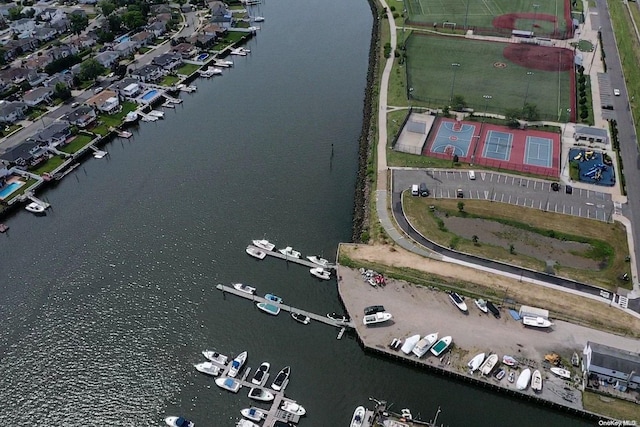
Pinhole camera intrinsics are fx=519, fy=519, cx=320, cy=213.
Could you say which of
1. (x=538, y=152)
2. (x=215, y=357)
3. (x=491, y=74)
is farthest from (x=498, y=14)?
(x=215, y=357)

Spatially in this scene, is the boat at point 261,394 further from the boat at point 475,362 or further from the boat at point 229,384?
the boat at point 475,362

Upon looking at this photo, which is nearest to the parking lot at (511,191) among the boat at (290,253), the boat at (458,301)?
the boat at (290,253)

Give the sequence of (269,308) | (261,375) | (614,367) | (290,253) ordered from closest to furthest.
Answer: (614,367), (261,375), (269,308), (290,253)

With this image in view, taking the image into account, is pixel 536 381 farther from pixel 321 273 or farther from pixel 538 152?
pixel 538 152

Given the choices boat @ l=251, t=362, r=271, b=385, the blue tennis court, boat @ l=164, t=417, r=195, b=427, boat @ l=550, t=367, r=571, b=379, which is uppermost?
the blue tennis court

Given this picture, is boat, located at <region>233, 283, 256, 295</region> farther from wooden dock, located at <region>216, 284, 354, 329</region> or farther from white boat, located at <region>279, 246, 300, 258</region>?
white boat, located at <region>279, 246, 300, 258</region>

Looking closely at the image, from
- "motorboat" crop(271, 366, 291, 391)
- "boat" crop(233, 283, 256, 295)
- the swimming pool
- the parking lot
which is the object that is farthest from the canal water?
the parking lot
